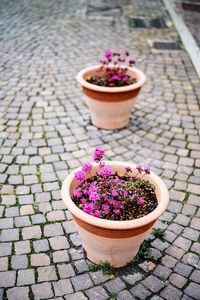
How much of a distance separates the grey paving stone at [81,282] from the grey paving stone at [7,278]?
572mm

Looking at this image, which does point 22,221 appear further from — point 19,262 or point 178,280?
point 178,280

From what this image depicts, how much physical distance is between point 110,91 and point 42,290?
2867mm

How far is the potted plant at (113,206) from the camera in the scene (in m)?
2.57

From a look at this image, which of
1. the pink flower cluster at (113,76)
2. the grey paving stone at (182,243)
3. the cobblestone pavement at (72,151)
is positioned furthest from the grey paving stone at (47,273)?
the pink flower cluster at (113,76)

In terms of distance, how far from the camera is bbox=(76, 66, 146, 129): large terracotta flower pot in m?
4.55

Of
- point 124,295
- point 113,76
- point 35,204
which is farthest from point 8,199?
point 113,76

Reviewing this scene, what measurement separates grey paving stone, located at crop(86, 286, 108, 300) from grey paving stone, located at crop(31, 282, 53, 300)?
1.18 feet

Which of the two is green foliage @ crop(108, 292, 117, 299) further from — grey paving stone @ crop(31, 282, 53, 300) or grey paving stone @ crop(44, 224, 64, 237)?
grey paving stone @ crop(44, 224, 64, 237)

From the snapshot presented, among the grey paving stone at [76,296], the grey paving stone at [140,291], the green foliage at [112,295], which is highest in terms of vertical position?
the grey paving stone at [76,296]

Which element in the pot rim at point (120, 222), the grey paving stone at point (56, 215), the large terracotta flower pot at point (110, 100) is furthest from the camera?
the large terracotta flower pot at point (110, 100)

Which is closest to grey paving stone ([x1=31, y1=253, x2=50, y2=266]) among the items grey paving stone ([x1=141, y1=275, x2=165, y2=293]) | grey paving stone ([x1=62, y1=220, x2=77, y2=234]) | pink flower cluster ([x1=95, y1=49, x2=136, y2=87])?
grey paving stone ([x1=62, y1=220, x2=77, y2=234])

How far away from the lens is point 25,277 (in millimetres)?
2877

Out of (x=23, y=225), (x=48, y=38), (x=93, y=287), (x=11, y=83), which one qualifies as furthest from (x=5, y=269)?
(x=48, y=38)

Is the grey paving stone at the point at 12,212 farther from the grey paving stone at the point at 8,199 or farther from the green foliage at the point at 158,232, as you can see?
the green foliage at the point at 158,232
